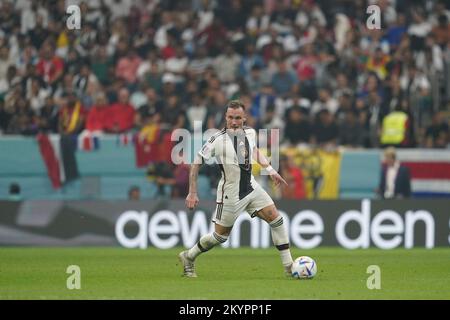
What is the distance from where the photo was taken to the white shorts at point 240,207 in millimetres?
14102

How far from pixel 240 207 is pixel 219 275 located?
4.07ft

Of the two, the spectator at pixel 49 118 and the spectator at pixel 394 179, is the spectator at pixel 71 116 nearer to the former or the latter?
the spectator at pixel 49 118

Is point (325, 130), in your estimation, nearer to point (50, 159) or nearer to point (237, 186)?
point (50, 159)

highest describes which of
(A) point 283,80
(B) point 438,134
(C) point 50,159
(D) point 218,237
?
(A) point 283,80

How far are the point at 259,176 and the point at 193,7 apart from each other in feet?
20.7

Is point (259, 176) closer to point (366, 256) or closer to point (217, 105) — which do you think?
Answer: point (217, 105)

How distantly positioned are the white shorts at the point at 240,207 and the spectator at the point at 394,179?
8.57 m

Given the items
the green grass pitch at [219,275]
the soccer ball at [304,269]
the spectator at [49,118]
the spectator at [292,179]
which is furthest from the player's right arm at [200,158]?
the spectator at [49,118]

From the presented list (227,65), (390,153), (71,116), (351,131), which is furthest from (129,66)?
(390,153)

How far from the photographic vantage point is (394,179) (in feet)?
73.5

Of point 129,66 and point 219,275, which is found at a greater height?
point 129,66

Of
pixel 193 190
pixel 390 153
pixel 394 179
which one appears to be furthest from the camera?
pixel 394 179

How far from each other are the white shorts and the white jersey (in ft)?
0.17

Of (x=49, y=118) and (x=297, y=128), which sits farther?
(x=49, y=118)
